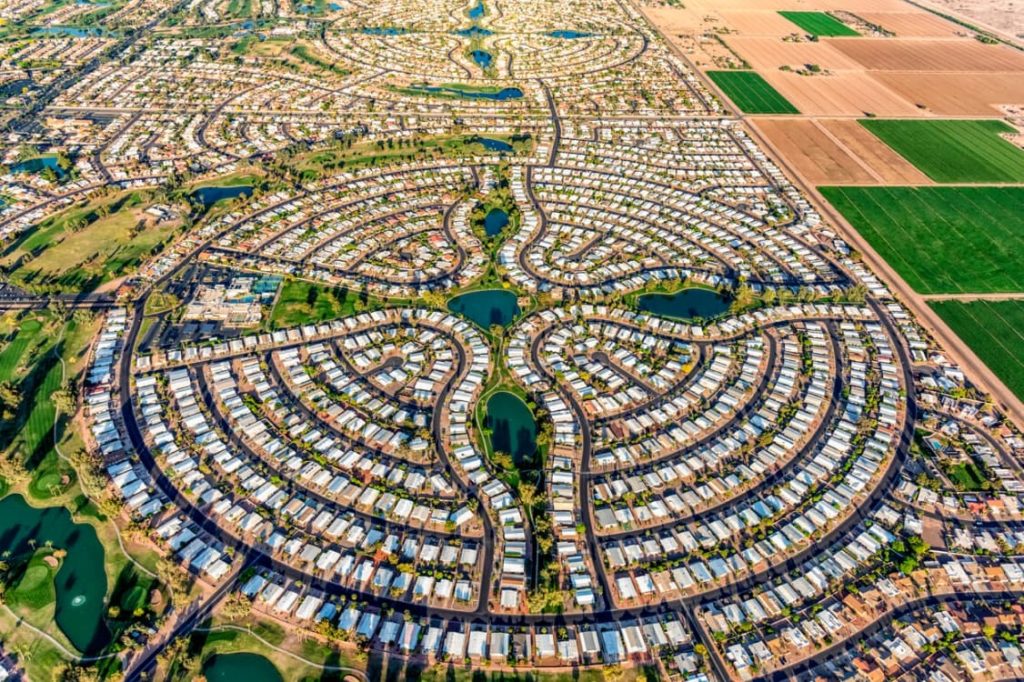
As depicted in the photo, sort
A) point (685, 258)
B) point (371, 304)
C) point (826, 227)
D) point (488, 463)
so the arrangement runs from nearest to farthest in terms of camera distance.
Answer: point (488, 463) → point (371, 304) → point (685, 258) → point (826, 227)

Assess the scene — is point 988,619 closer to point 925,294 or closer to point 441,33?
point 925,294

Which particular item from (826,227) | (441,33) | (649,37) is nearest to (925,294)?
(826,227)

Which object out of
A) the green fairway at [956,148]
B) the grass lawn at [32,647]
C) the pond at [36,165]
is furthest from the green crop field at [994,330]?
the pond at [36,165]

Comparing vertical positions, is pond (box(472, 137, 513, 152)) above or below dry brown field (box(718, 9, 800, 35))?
below

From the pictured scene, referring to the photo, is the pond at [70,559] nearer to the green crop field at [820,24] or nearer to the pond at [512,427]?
the pond at [512,427]

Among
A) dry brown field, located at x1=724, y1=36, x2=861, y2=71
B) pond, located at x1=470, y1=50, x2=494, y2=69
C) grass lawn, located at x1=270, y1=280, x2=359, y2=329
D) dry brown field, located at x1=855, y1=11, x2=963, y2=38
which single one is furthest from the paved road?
dry brown field, located at x1=855, y1=11, x2=963, y2=38

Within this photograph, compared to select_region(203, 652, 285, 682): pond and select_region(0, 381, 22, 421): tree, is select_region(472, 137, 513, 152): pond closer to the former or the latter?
select_region(0, 381, 22, 421): tree
